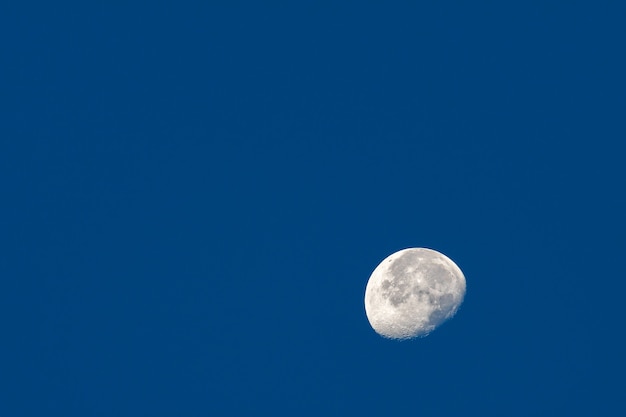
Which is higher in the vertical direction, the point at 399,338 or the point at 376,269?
the point at 376,269

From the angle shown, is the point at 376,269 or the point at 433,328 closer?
the point at 433,328

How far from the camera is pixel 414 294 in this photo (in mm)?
53562

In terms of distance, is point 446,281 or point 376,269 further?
point 376,269

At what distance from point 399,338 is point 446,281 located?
3809mm

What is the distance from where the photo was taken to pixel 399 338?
178 feet

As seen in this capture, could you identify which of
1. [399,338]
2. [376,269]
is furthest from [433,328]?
[376,269]

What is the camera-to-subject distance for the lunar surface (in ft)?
175

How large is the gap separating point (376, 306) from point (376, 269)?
121 inches

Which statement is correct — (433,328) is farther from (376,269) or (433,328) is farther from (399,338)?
(376,269)

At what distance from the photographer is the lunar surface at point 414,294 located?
53.4 m

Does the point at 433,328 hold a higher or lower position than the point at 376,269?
lower

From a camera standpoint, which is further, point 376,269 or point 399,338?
point 376,269

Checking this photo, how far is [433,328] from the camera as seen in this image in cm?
5347

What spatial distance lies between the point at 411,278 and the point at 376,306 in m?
2.64
